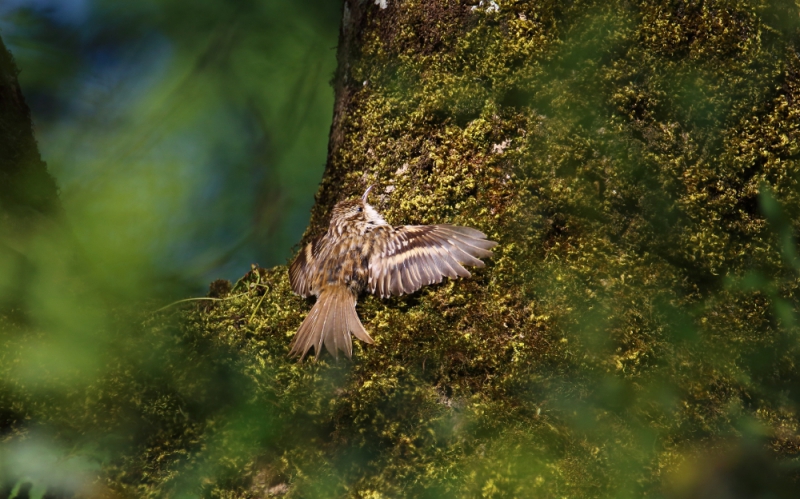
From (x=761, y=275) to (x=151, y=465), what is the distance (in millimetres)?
2192

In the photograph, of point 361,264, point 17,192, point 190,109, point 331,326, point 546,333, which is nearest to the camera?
point 546,333

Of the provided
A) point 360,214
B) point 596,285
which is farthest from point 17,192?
point 596,285

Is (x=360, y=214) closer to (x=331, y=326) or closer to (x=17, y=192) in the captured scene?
(x=331, y=326)

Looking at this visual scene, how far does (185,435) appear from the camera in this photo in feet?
6.02

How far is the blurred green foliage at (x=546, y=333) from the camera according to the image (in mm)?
1677

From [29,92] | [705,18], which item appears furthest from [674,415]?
[29,92]

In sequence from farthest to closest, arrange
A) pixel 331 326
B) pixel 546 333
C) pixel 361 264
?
pixel 361 264, pixel 331 326, pixel 546 333

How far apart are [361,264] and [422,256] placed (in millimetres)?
295

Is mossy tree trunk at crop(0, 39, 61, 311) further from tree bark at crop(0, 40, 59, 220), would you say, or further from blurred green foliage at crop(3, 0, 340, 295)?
blurred green foliage at crop(3, 0, 340, 295)

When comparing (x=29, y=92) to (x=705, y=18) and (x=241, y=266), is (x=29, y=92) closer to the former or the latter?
(x=241, y=266)

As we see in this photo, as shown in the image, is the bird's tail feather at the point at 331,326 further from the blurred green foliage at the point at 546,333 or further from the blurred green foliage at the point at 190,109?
the blurred green foliage at the point at 190,109

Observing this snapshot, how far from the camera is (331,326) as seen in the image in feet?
6.07

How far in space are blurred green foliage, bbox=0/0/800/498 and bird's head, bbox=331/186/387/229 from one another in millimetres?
184

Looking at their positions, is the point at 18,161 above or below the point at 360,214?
above
